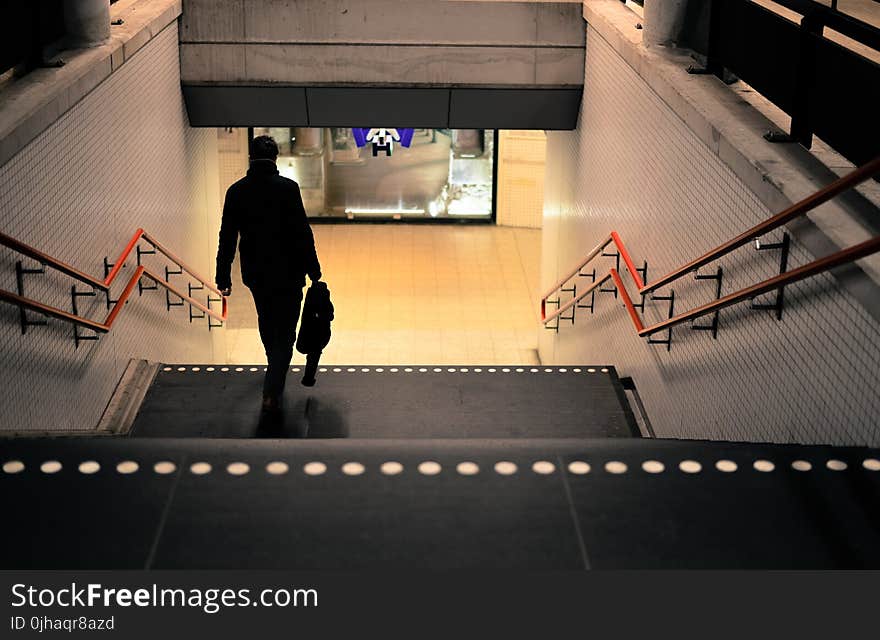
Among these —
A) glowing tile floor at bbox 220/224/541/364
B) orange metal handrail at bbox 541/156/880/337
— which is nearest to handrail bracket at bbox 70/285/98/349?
orange metal handrail at bbox 541/156/880/337

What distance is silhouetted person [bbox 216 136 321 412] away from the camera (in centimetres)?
519

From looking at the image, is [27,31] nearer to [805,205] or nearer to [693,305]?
[693,305]

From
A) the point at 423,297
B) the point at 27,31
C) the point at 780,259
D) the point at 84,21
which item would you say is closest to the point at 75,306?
the point at 27,31

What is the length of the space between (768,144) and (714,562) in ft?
7.93

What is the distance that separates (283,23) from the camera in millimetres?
9008

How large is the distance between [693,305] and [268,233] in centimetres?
203

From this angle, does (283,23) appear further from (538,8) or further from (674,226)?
(674,226)

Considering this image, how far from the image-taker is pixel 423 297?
12.8m

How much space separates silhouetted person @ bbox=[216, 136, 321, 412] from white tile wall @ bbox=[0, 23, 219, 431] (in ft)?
2.74

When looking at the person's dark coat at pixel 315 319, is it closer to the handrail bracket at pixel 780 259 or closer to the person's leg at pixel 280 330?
the person's leg at pixel 280 330

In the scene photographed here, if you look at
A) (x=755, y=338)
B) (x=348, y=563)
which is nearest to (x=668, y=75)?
(x=755, y=338)

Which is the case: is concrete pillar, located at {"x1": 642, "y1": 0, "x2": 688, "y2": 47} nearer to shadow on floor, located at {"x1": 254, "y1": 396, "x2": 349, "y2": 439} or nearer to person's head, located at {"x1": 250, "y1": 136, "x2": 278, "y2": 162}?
person's head, located at {"x1": 250, "y1": 136, "x2": 278, "y2": 162}

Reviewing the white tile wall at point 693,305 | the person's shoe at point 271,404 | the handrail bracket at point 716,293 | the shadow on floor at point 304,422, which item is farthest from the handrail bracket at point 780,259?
the person's shoe at point 271,404

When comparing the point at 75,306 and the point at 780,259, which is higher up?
the point at 780,259
